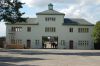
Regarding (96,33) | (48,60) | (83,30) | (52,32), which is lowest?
(48,60)

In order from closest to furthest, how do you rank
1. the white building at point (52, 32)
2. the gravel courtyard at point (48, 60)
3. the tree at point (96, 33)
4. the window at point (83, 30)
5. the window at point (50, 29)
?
the gravel courtyard at point (48, 60) < the tree at point (96, 33) < the white building at point (52, 32) < the window at point (50, 29) < the window at point (83, 30)

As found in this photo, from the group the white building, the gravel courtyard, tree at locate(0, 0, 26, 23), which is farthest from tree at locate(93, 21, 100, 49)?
the gravel courtyard

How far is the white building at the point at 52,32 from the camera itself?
287 feet

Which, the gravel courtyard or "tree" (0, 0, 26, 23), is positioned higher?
"tree" (0, 0, 26, 23)

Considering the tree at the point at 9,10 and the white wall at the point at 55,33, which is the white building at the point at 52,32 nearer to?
the white wall at the point at 55,33

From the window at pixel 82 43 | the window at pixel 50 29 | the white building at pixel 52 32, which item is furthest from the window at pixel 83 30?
the window at pixel 50 29

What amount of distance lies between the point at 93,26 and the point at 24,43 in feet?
60.1

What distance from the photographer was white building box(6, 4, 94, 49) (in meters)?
87.4

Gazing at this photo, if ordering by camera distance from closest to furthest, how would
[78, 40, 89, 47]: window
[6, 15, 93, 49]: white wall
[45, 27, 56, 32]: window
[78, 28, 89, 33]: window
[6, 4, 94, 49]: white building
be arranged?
[6, 4, 94, 49]: white building → [6, 15, 93, 49]: white wall → [78, 40, 89, 47]: window → [45, 27, 56, 32]: window → [78, 28, 89, 33]: window

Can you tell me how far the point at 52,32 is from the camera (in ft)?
289

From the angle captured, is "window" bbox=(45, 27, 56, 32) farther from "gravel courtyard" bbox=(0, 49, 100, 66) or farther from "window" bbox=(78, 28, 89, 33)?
"gravel courtyard" bbox=(0, 49, 100, 66)

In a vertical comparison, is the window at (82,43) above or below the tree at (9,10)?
below

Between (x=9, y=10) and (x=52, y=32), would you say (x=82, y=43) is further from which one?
(x=9, y=10)

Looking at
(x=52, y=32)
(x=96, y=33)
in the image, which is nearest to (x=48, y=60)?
(x=96, y=33)
